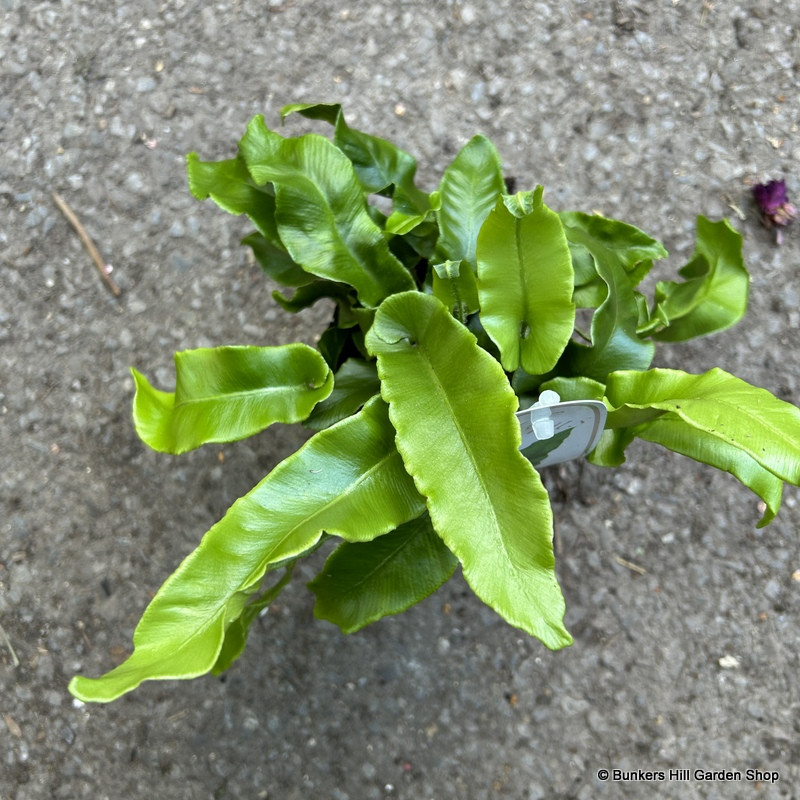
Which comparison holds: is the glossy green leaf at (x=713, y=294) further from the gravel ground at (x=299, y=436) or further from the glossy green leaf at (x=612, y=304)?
the gravel ground at (x=299, y=436)

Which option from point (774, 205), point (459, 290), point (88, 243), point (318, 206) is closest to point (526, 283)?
point (459, 290)

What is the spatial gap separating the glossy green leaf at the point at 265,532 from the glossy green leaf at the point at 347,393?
0.42ft

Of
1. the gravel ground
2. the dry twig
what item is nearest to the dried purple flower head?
the gravel ground

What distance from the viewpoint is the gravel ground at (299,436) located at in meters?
1.32

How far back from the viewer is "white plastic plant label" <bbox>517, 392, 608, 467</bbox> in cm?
89

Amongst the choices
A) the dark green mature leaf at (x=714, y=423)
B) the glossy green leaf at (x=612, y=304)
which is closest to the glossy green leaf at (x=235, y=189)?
the glossy green leaf at (x=612, y=304)

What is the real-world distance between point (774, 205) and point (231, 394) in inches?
44.1

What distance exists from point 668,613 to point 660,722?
20cm

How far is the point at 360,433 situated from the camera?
3.01 ft

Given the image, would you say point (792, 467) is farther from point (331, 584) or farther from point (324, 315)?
point (324, 315)

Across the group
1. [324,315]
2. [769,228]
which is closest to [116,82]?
[324,315]

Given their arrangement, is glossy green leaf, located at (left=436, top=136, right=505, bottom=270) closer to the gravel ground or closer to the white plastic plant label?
the white plastic plant label

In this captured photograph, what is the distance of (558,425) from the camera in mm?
923

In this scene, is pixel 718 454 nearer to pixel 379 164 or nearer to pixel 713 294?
pixel 713 294
